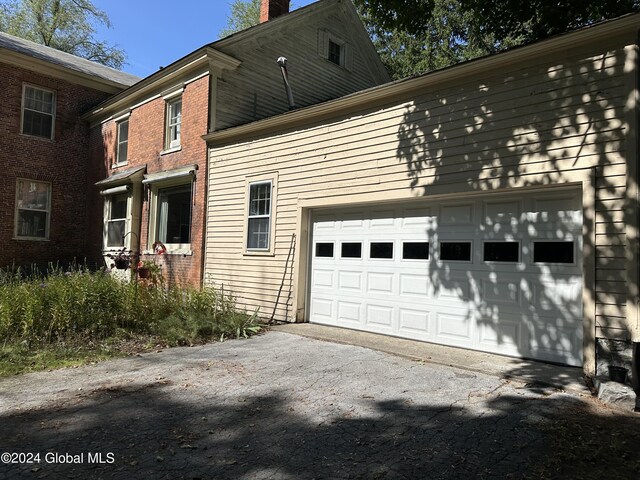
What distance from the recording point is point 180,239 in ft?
41.0

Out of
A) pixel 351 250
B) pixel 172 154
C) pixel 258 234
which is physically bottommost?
pixel 351 250

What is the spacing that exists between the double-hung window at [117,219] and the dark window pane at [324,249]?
7673 mm

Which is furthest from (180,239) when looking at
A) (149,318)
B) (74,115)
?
(74,115)

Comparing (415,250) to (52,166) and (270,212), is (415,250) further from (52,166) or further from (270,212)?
(52,166)

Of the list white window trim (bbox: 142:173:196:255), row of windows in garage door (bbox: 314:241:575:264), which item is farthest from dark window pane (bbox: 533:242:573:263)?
white window trim (bbox: 142:173:196:255)

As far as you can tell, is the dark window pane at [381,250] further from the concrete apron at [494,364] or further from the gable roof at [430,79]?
the gable roof at [430,79]

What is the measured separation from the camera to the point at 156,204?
Result: 12.9 meters

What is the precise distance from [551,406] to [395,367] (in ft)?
6.13

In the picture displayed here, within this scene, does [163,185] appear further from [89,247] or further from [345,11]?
[345,11]

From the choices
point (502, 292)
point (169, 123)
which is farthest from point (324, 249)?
point (169, 123)

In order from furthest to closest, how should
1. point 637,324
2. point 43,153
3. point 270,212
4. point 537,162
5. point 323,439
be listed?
point 43,153 → point 270,212 → point 537,162 → point 637,324 → point 323,439

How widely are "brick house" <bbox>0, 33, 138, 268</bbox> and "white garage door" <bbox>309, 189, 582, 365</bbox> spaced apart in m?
11.1

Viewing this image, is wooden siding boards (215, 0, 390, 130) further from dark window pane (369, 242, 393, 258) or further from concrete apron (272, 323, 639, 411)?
concrete apron (272, 323, 639, 411)

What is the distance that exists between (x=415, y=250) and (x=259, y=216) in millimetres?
3900
